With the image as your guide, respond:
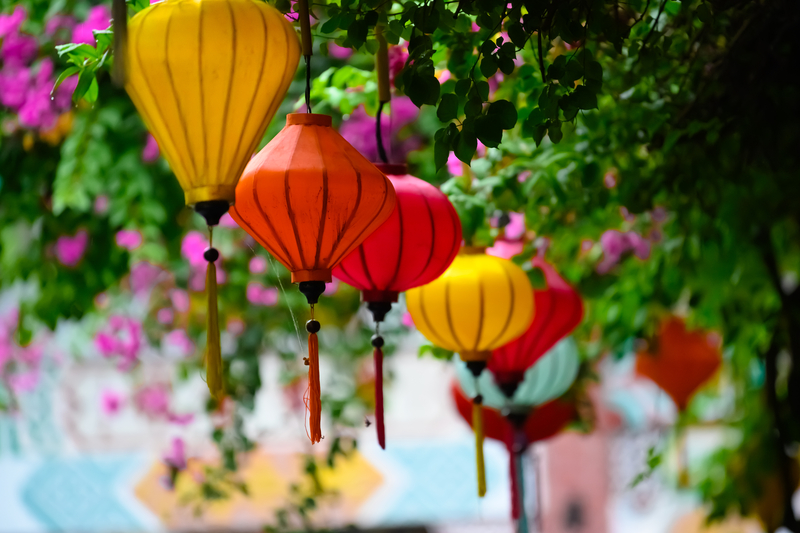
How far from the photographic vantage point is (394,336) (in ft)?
12.7

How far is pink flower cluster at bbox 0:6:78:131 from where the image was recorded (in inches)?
120

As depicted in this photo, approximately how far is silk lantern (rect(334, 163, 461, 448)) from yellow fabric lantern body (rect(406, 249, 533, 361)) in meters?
0.19

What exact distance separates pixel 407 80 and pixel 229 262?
2.29m

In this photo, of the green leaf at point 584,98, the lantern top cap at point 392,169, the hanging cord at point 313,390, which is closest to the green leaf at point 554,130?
the green leaf at point 584,98

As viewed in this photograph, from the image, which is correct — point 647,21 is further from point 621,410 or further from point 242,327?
point 621,410

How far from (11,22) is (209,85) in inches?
78.0

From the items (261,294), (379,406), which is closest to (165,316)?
(261,294)

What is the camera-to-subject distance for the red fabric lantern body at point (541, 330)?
2.35 m

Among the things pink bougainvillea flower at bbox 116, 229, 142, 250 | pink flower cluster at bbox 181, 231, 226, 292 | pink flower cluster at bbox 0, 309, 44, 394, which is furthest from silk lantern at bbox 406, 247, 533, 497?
pink flower cluster at bbox 0, 309, 44, 394


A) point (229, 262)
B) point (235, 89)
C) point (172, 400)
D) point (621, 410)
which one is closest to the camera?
point (235, 89)

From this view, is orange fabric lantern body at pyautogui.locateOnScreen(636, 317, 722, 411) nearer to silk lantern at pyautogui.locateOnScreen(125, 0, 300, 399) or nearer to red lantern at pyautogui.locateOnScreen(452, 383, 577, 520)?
red lantern at pyautogui.locateOnScreen(452, 383, 577, 520)

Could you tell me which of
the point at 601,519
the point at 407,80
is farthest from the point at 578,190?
the point at 601,519

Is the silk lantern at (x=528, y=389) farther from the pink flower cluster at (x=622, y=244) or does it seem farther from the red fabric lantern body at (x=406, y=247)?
the red fabric lantern body at (x=406, y=247)

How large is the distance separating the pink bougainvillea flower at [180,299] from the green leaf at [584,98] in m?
2.87
